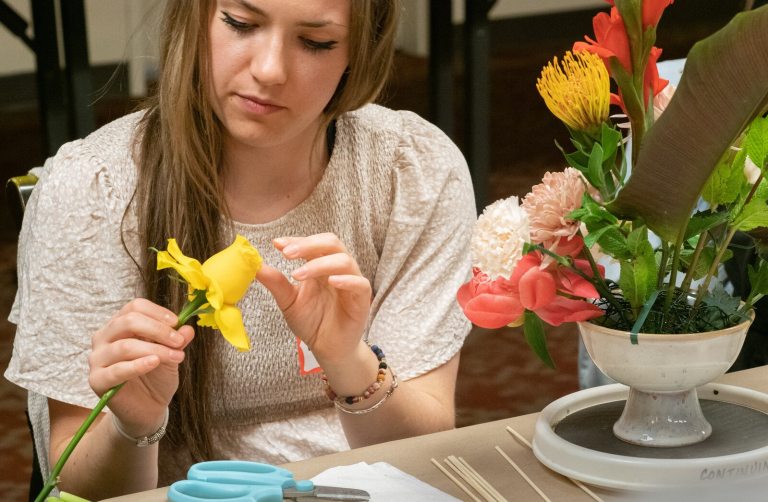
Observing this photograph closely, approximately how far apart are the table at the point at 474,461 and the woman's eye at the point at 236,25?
1.63ft


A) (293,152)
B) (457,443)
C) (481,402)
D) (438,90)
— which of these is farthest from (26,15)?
(457,443)

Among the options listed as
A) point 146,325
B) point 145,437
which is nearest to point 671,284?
point 146,325

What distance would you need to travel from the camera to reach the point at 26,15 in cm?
505

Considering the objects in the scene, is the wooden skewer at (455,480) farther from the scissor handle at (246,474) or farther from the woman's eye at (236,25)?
the woman's eye at (236,25)

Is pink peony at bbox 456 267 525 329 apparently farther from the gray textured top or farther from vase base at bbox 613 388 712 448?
the gray textured top

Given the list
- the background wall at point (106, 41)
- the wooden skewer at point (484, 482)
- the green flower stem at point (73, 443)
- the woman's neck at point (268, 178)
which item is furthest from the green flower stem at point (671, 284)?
the background wall at point (106, 41)

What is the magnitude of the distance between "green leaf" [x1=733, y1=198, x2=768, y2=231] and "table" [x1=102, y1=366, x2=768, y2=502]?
0.88 feet

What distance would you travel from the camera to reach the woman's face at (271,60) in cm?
129

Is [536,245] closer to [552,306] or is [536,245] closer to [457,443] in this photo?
[552,306]

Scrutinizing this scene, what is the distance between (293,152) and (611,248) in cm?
61

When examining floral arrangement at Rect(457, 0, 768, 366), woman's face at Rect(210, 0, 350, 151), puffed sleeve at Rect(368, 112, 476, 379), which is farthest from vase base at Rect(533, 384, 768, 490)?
woman's face at Rect(210, 0, 350, 151)

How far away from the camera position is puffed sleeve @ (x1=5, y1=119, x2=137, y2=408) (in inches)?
53.6

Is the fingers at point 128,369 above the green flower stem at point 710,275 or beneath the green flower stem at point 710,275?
beneath

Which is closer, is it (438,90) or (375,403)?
(375,403)
